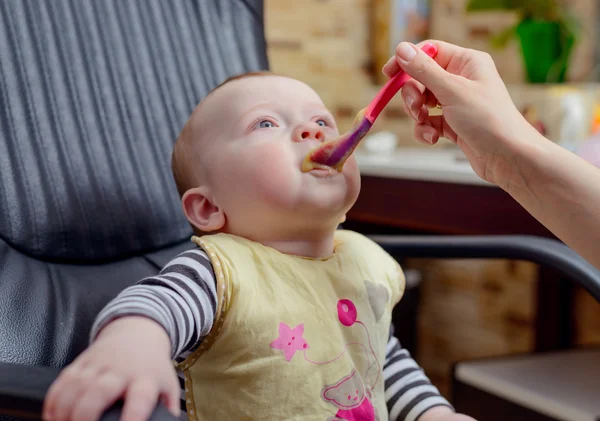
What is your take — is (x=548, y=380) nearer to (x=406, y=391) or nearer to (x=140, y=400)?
(x=406, y=391)

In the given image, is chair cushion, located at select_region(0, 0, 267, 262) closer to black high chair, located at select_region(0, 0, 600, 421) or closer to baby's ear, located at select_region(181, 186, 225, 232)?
black high chair, located at select_region(0, 0, 600, 421)

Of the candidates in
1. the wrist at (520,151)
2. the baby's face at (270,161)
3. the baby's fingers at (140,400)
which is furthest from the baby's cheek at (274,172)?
the baby's fingers at (140,400)

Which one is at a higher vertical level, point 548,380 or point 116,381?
point 116,381

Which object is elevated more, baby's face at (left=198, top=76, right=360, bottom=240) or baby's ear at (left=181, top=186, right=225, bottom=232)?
baby's face at (left=198, top=76, right=360, bottom=240)

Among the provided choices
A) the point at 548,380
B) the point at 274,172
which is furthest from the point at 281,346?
the point at 548,380

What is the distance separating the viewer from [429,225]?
65.4 inches

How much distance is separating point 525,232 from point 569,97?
2.18 ft

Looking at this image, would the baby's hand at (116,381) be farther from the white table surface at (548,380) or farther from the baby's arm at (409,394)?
the white table surface at (548,380)

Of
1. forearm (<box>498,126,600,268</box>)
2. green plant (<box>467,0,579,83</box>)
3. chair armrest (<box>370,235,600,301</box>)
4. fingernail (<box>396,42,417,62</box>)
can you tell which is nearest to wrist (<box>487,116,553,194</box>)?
forearm (<box>498,126,600,268</box>)

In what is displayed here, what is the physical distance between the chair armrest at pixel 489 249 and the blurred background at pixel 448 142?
53 cm

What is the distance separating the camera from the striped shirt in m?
0.57

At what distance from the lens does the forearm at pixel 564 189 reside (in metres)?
0.74

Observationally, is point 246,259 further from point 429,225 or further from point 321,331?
point 429,225

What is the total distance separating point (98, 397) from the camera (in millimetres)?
457
